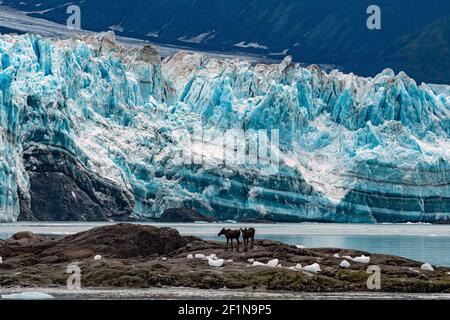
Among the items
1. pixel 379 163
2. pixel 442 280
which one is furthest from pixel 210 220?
pixel 442 280

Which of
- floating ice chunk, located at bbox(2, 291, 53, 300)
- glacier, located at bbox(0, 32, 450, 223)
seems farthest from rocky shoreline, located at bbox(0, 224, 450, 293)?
glacier, located at bbox(0, 32, 450, 223)

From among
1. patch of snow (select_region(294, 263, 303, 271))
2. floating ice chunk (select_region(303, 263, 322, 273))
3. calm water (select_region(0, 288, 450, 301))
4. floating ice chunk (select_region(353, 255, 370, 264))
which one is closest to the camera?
calm water (select_region(0, 288, 450, 301))

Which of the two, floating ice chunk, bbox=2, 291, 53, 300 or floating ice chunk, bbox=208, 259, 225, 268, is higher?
floating ice chunk, bbox=208, 259, 225, 268

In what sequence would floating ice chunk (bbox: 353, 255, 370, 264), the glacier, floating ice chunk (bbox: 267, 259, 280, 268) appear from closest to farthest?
floating ice chunk (bbox: 267, 259, 280, 268)
floating ice chunk (bbox: 353, 255, 370, 264)
the glacier

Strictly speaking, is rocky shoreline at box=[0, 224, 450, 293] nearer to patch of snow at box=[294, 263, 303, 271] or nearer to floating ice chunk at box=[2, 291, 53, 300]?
patch of snow at box=[294, 263, 303, 271]

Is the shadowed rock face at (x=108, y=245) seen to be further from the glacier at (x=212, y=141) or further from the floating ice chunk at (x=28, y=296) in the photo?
the glacier at (x=212, y=141)

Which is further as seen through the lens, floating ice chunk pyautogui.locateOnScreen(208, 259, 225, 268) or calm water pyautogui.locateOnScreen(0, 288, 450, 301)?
floating ice chunk pyautogui.locateOnScreen(208, 259, 225, 268)

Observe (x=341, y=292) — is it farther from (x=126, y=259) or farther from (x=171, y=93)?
(x=171, y=93)

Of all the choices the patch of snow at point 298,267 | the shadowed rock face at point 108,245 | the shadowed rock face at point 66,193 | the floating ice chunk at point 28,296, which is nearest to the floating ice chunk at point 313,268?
the patch of snow at point 298,267
